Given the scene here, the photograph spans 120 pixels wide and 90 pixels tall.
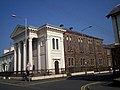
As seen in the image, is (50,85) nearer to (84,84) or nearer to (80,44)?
(84,84)

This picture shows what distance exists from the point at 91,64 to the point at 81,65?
19.0 ft

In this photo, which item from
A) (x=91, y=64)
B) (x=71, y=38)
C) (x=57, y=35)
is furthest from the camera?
(x=91, y=64)

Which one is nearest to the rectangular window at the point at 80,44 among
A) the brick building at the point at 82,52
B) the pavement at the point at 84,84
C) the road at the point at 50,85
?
the brick building at the point at 82,52

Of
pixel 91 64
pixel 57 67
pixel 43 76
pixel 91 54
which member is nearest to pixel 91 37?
pixel 91 54

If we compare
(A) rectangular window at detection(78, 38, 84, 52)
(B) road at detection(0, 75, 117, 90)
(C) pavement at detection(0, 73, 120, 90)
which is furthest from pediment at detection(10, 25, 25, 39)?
(B) road at detection(0, 75, 117, 90)

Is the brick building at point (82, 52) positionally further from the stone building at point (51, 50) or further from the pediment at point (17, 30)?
the pediment at point (17, 30)

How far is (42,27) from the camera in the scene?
3703cm

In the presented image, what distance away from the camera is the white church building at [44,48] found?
118 feet

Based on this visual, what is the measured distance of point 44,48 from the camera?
37.0 metres

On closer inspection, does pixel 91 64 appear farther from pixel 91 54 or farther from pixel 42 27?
pixel 42 27

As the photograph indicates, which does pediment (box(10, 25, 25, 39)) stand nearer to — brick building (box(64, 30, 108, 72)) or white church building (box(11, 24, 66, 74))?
white church building (box(11, 24, 66, 74))

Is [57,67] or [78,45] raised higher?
[78,45]

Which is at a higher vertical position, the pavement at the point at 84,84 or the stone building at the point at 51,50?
the stone building at the point at 51,50

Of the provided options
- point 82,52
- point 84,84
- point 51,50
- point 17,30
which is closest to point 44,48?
point 51,50
